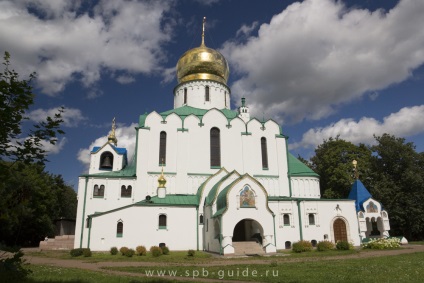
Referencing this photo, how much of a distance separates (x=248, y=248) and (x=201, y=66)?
1911cm

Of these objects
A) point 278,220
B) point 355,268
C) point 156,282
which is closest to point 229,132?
point 278,220

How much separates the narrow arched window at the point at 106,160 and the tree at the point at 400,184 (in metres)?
25.7

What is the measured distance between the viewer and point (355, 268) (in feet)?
38.0

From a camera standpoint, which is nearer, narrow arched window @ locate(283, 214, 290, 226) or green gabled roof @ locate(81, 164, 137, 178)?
narrow arched window @ locate(283, 214, 290, 226)

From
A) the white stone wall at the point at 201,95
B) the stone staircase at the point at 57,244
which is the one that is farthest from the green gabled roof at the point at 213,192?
the stone staircase at the point at 57,244

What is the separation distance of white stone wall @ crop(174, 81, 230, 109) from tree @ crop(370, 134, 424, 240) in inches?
682

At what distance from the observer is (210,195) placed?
74.0 ft

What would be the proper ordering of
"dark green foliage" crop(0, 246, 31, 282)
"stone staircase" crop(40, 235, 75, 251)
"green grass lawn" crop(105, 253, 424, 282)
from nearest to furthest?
"dark green foliage" crop(0, 246, 31, 282)
"green grass lawn" crop(105, 253, 424, 282)
"stone staircase" crop(40, 235, 75, 251)

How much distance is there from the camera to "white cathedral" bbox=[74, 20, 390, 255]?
20.4 m

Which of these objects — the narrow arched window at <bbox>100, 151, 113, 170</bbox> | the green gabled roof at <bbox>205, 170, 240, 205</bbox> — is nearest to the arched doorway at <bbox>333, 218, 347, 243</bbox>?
the green gabled roof at <bbox>205, 170, 240, 205</bbox>

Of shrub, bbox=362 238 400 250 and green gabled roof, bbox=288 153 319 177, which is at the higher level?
green gabled roof, bbox=288 153 319 177

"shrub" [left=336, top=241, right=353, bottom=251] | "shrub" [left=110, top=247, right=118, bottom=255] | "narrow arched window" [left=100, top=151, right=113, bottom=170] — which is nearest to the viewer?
"shrub" [left=110, top=247, right=118, bottom=255]

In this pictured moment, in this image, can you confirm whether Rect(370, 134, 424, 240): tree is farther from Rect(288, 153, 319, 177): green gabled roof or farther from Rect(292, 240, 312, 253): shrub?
Rect(292, 240, 312, 253): shrub

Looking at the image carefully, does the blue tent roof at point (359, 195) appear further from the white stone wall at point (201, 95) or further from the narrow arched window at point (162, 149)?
the narrow arched window at point (162, 149)
